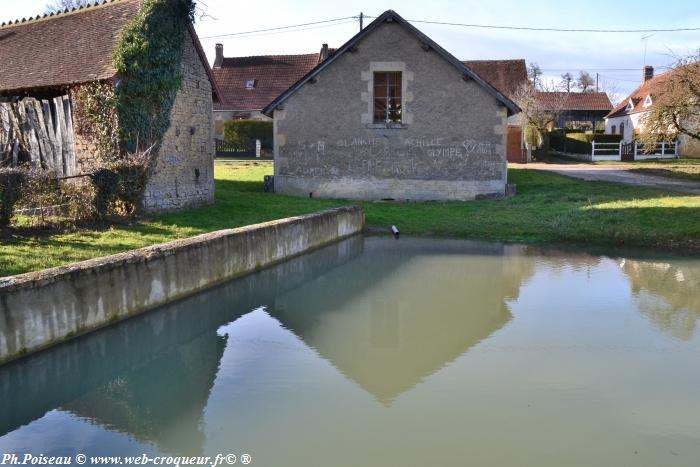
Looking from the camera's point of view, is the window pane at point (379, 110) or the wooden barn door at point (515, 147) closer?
the window pane at point (379, 110)

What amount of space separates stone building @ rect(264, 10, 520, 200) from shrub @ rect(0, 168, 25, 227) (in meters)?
10.3

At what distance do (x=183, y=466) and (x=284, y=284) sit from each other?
6.05 metres

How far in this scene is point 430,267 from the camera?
39.2 ft

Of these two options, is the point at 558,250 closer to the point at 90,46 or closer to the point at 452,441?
the point at 452,441

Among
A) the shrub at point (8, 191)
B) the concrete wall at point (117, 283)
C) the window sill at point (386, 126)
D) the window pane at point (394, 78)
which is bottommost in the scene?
the concrete wall at point (117, 283)

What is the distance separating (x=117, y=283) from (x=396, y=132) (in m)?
12.9

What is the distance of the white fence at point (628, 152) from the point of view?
34.4m

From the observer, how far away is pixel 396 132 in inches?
770

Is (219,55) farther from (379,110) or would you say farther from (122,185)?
(122,185)

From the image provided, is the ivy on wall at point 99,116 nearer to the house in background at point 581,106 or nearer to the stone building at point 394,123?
the stone building at point 394,123

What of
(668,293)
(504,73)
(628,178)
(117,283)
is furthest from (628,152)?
(117,283)

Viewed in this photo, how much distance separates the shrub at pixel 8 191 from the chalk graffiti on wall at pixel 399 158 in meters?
10.5

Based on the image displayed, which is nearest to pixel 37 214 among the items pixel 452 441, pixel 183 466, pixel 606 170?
pixel 183 466

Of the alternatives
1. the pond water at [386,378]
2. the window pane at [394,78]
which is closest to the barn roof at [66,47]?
the window pane at [394,78]
